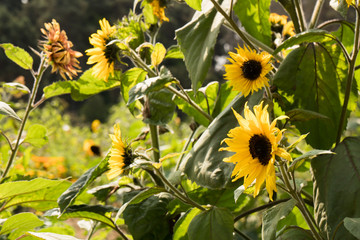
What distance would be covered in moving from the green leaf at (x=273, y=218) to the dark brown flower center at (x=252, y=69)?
0.17 metres

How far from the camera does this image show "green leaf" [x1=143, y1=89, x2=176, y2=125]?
743 millimetres

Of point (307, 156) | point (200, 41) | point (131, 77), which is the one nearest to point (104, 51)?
point (131, 77)

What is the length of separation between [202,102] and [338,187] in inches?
14.0

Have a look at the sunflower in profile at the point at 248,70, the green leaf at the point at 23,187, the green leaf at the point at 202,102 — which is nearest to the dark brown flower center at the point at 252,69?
the sunflower in profile at the point at 248,70

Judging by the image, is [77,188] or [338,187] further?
[77,188]

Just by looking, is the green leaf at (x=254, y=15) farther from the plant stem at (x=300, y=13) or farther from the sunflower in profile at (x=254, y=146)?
the sunflower in profile at (x=254, y=146)

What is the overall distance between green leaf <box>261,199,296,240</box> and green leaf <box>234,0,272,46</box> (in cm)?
29

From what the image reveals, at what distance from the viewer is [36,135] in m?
0.89

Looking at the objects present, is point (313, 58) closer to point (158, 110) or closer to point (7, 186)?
point (158, 110)

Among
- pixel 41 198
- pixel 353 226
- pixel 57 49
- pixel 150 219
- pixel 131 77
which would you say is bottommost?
pixel 353 226

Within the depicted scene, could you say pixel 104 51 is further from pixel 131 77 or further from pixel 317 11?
pixel 317 11

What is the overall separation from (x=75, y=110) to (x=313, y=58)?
13185 mm

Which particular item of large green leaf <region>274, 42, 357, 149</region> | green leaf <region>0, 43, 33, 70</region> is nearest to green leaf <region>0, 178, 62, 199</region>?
green leaf <region>0, 43, 33, 70</region>

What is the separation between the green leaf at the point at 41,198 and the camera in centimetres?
71
